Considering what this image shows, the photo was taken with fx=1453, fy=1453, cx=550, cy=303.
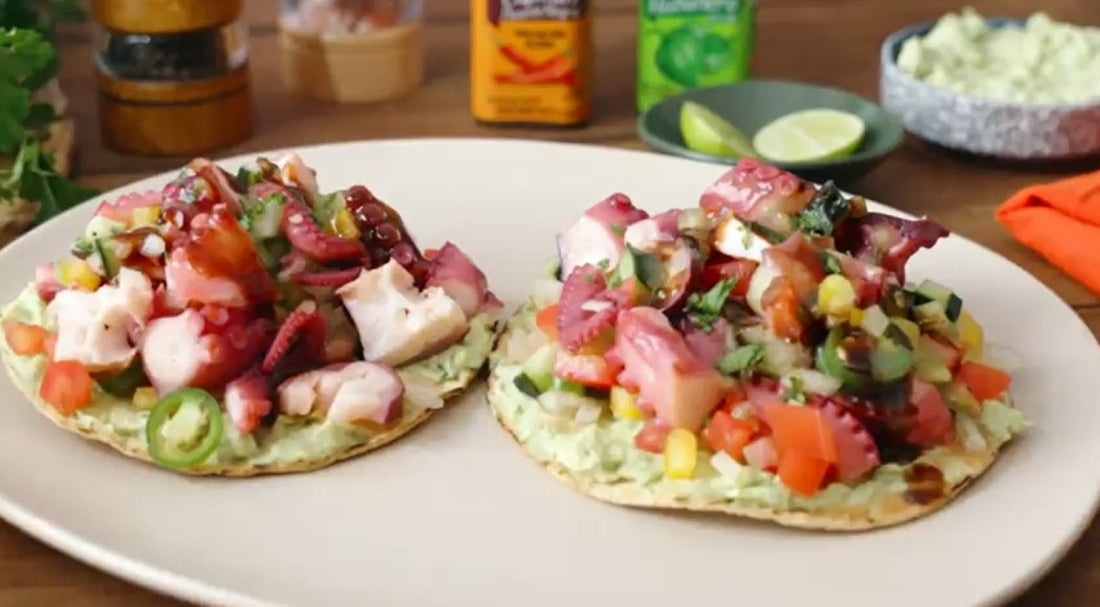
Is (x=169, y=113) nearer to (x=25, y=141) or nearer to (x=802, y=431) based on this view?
(x=25, y=141)

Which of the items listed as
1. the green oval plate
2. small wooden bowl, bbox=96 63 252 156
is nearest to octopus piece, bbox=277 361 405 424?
the green oval plate

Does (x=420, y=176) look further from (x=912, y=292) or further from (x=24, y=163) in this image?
(x=912, y=292)

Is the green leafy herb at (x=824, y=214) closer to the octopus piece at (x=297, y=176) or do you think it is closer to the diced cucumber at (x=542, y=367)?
the diced cucumber at (x=542, y=367)

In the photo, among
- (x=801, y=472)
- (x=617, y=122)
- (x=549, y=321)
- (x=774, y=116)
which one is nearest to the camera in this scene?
(x=801, y=472)

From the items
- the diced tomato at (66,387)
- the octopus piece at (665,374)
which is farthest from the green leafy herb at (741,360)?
the diced tomato at (66,387)

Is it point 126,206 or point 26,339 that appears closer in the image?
point 26,339

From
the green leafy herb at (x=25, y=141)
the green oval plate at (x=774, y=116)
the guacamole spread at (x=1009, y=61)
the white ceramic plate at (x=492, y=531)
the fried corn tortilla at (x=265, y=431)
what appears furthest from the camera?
the guacamole spread at (x=1009, y=61)

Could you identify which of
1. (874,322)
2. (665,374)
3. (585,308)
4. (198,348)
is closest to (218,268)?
(198,348)
